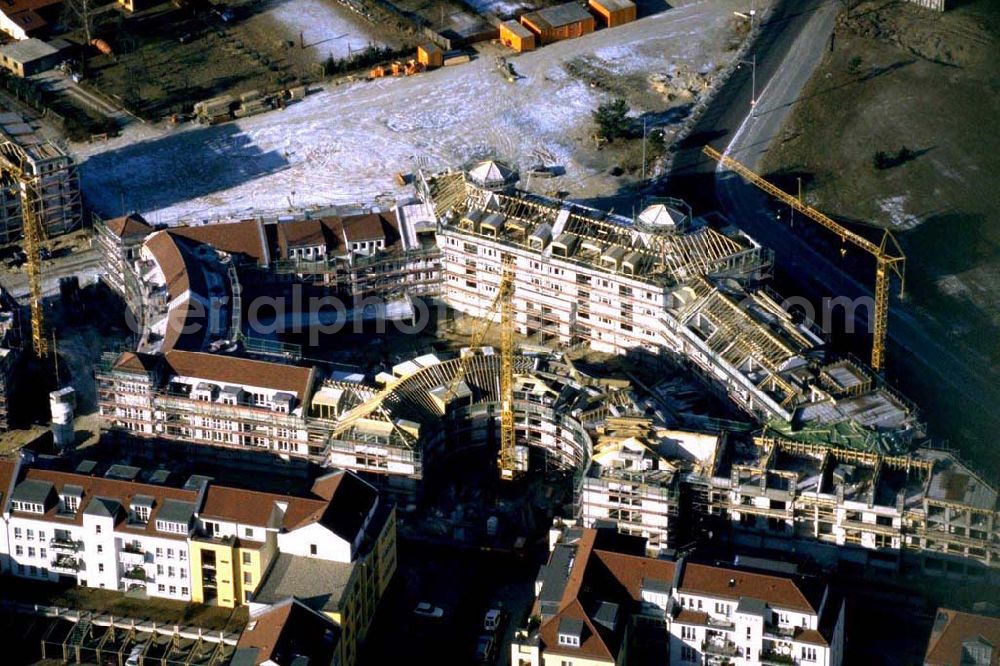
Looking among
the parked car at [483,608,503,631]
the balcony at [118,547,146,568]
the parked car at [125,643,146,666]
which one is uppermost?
the balcony at [118,547,146,568]

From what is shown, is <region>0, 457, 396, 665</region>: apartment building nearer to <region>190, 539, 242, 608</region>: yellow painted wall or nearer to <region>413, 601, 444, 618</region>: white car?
<region>190, 539, 242, 608</region>: yellow painted wall

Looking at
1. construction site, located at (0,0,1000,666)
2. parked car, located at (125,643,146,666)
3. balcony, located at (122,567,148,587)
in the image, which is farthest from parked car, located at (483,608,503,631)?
balcony, located at (122,567,148,587)

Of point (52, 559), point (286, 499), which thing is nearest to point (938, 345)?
point (286, 499)

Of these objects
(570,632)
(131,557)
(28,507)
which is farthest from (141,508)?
(570,632)

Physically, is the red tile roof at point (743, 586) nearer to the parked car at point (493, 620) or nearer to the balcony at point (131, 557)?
the parked car at point (493, 620)

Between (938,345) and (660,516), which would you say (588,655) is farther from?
(938,345)

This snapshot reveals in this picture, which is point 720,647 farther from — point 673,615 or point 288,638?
point 288,638
